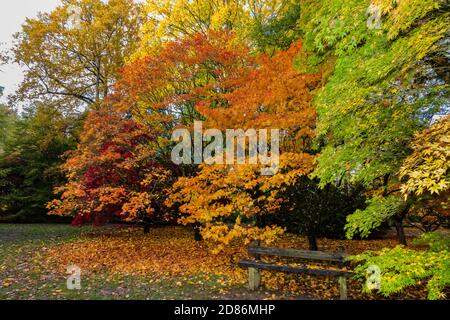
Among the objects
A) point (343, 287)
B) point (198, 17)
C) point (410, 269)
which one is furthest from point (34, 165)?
point (410, 269)

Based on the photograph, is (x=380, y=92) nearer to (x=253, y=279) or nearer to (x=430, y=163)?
(x=430, y=163)

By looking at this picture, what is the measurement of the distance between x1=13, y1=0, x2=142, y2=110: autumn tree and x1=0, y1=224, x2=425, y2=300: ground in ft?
31.5

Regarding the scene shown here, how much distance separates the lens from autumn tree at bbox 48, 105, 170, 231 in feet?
35.9

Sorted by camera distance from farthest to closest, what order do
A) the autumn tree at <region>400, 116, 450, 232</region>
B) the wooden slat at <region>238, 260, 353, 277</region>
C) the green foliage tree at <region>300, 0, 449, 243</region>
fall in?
the wooden slat at <region>238, 260, 353, 277</region>, the green foliage tree at <region>300, 0, 449, 243</region>, the autumn tree at <region>400, 116, 450, 232</region>

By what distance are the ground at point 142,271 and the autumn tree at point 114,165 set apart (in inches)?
64.4

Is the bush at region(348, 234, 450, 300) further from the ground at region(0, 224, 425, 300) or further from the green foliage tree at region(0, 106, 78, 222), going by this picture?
the green foliage tree at region(0, 106, 78, 222)

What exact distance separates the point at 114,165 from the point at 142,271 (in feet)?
15.6

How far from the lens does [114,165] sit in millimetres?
11953

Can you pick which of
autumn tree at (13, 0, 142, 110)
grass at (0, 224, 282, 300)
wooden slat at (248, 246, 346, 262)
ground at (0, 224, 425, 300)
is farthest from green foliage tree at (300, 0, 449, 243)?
autumn tree at (13, 0, 142, 110)

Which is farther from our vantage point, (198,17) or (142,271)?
(198,17)

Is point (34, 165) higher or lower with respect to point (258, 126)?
lower

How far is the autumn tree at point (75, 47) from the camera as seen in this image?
18.3m
